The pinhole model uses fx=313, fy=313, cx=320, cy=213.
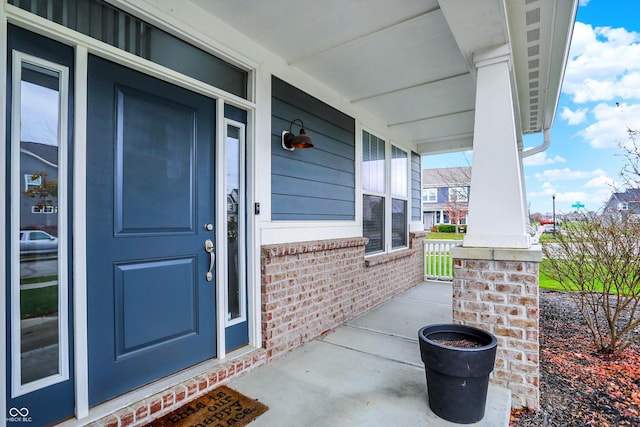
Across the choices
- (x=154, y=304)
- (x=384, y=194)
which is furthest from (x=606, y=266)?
(x=154, y=304)

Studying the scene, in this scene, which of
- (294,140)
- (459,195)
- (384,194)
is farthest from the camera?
(459,195)

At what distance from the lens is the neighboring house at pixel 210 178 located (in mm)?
1703

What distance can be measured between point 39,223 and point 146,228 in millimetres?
549

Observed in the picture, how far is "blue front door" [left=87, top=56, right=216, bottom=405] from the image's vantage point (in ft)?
6.15

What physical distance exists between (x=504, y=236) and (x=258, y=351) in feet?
7.31

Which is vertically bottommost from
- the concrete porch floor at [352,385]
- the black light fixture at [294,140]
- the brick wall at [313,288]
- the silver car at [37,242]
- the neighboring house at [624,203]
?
the concrete porch floor at [352,385]

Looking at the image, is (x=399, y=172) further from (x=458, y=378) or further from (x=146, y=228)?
(x=146, y=228)

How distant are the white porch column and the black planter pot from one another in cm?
80

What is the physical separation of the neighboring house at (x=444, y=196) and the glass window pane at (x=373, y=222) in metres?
13.1

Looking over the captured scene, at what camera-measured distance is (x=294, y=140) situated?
10.1ft

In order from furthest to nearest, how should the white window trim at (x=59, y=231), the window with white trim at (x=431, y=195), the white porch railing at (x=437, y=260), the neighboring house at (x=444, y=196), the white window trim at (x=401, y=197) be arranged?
1. the window with white trim at (x=431, y=195)
2. the neighboring house at (x=444, y=196)
3. the white porch railing at (x=437, y=260)
4. the white window trim at (x=401, y=197)
5. the white window trim at (x=59, y=231)

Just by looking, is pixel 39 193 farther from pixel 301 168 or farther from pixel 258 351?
pixel 301 168

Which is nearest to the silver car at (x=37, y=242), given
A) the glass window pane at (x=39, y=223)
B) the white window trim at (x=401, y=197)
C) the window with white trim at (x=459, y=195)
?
the glass window pane at (x=39, y=223)

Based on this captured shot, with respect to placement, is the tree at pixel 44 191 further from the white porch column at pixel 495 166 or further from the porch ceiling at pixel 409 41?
the white porch column at pixel 495 166
